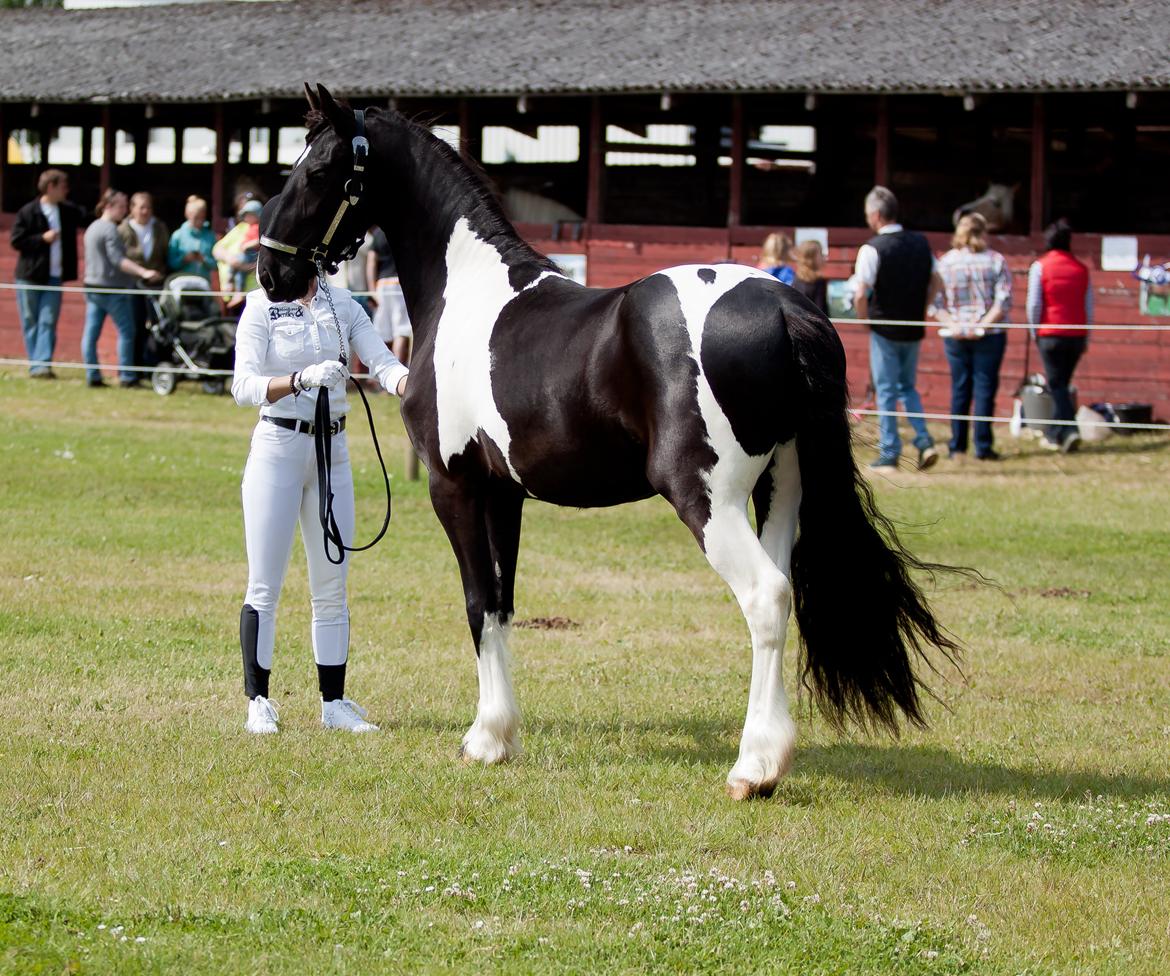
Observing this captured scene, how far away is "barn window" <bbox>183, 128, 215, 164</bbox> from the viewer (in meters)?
28.3

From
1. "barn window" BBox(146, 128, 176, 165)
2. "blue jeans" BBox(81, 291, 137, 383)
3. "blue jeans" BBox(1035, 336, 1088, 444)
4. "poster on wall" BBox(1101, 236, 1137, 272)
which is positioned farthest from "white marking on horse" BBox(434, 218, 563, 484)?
"barn window" BBox(146, 128, 176, 165)

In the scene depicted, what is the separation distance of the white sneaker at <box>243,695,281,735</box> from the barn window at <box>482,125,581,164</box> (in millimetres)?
18757

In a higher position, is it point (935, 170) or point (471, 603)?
point (935, 170)

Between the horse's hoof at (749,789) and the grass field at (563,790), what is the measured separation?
0.19 ft

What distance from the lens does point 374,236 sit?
62.6 feet

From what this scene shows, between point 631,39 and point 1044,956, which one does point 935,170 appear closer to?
point 631,39

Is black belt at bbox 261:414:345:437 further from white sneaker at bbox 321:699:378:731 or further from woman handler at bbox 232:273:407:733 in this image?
white sneaker at bbox 321:699:378:731

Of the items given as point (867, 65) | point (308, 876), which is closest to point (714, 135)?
point (867, 65)

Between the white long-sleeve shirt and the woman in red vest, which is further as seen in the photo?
the woman in red vest

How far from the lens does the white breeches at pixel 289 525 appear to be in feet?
22.3

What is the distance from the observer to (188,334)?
2052cm

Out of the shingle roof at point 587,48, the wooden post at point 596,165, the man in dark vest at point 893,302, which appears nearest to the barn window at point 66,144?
the shingle roof at point 587,48

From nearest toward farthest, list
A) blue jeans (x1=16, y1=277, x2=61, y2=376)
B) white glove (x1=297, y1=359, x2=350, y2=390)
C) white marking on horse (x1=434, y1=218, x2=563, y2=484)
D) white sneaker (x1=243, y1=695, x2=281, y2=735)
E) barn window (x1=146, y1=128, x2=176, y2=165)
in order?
white marking on horse (x1=434, y1=218, x2=563, y2=484) < white glove (x1=297, y1=359, x2=350, y2=390) < white sneaker (x1=243, y1=695, x2=281, y2=735) < blue jeans (x1=16, y1=277, x2=61, y2=376) < barn window (x1=146, y1=128, x2=176, y2=165)

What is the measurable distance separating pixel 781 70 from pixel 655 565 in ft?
36.7
